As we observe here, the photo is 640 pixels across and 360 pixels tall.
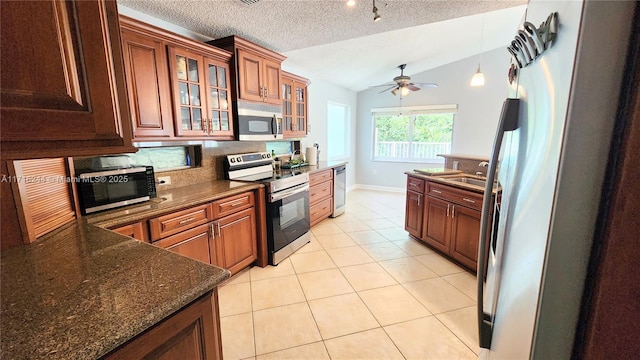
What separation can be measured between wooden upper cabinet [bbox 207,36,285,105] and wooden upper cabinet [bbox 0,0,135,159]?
1958 mm

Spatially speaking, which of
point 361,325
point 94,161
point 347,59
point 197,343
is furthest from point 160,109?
point 347,59

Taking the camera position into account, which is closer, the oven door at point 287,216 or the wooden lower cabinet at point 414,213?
the oven door at point 287,216

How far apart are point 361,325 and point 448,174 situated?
2.04 metres

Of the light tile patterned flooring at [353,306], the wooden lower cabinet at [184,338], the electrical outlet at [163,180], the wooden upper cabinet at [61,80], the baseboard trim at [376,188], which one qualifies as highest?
the wooden upper cabinet at [61,80]

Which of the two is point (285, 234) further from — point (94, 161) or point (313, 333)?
point (94, 161)

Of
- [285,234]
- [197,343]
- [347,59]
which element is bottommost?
[285,234]

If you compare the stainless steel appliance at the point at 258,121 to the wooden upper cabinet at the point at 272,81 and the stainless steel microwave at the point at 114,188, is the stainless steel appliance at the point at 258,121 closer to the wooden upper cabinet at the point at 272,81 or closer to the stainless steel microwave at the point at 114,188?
the wooden upper cabinet at the point at 272,81

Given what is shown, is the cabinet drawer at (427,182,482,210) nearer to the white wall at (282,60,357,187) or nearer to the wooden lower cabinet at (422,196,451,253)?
the wooden lower cabinet at (422,196,451,253)

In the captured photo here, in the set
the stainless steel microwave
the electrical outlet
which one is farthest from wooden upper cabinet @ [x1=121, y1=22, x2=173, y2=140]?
the electrical outlet

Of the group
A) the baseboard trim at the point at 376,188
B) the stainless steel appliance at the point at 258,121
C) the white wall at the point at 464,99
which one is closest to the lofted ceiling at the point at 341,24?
the stainless steel appliance at the point at 258,121

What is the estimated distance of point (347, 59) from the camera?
4.07 m

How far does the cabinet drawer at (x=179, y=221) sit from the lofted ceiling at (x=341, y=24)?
1597 mm

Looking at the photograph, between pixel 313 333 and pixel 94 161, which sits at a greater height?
pixel 94 161

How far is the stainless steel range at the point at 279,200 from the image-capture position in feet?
9.00
